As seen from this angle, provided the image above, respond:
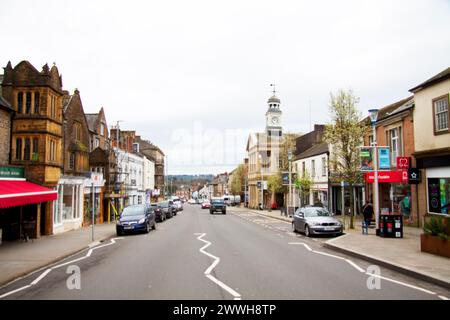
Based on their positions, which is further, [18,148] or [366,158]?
[18,148]

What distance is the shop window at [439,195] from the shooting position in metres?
19.3

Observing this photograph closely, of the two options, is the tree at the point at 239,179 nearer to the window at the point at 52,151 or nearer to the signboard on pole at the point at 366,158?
the window at the point at 52,151

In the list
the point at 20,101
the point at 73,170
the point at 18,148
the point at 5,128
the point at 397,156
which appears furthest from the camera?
the point at 73,170

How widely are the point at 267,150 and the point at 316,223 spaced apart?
46907 millimetres

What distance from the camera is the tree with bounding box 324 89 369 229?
866 inches

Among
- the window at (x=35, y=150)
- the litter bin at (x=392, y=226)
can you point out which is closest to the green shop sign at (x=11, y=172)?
the window at (x=35, y=150)

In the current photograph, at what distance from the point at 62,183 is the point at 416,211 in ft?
71.5

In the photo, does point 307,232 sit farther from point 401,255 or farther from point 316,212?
point 401,255

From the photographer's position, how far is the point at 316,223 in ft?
64.8

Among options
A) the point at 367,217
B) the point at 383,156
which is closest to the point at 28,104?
the point at 383,156

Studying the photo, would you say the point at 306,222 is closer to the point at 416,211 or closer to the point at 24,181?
the point at 416,211

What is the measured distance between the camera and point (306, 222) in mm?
20297
